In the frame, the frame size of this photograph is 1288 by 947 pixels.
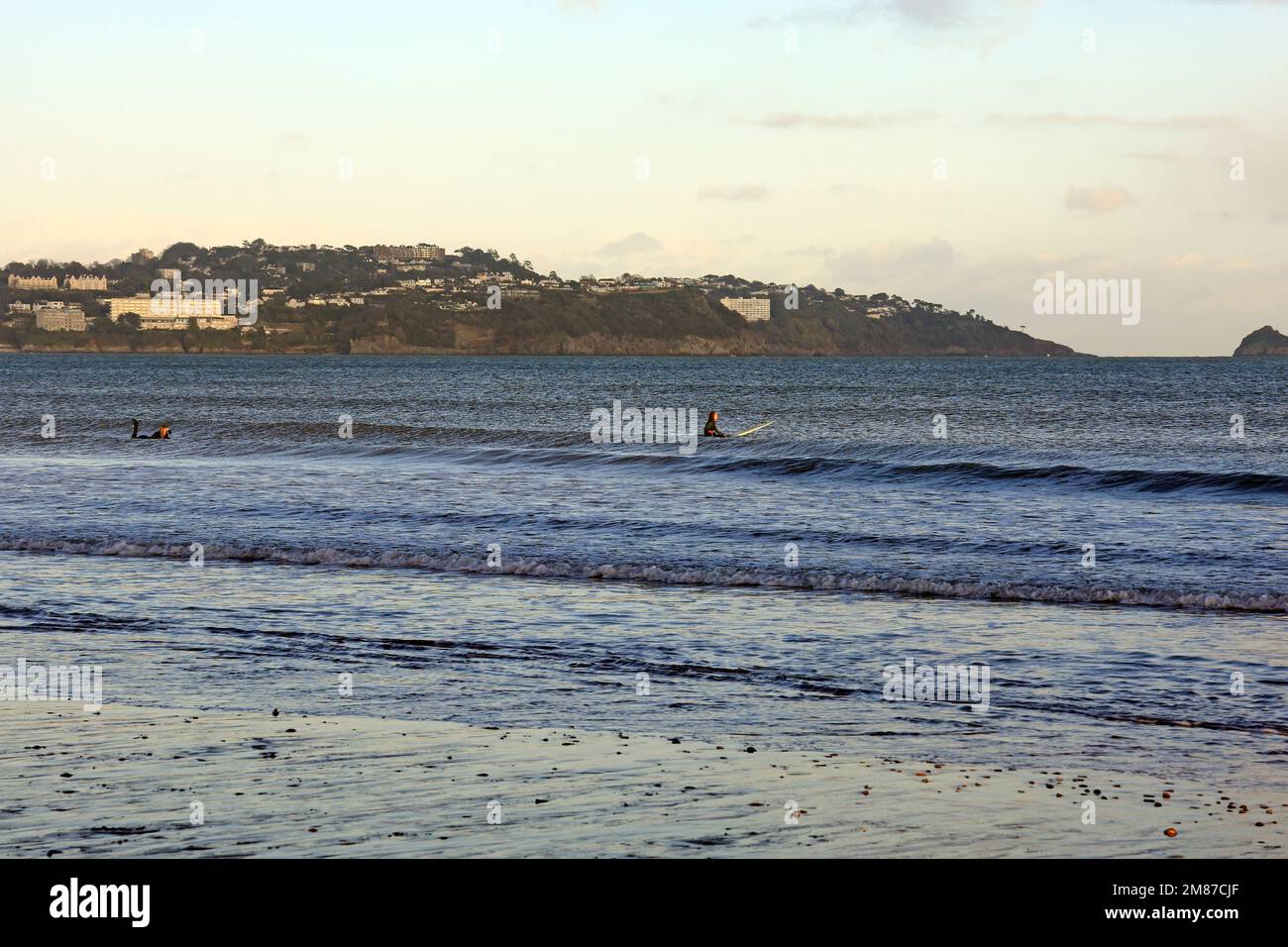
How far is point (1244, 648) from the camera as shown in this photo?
15.0m

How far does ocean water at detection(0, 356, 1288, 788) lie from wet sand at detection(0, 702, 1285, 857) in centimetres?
74

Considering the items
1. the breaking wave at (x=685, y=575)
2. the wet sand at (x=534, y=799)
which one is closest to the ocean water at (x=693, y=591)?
the breaking wave at (x=685, y=575)

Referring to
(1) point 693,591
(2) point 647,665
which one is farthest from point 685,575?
(2) point 647,665

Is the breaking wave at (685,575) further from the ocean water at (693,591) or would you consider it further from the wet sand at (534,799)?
the wet sand at (534,799)

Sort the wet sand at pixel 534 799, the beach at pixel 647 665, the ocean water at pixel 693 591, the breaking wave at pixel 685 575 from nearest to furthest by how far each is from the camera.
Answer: the wet sand at pixel 534 799, the beach at pixel 647 665, the ocean water at pixel 693 591, the breaking wave at pixel 685 575

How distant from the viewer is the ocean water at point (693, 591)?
11953 millimetres

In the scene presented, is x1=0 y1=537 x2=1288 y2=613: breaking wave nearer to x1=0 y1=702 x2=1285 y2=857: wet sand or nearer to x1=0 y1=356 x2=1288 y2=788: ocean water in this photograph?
x1=0 y1=356 x2=1288 y2=788: ocean water

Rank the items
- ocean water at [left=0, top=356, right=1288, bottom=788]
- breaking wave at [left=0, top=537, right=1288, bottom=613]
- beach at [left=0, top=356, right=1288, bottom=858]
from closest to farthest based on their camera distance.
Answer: beach at [left=0, top=356, right=1288, bottom=858], ocean water at [left=0, top=356, right=1288, bottom=788], breaking wave at [left=0, top=537, right=1288, bottom=613]

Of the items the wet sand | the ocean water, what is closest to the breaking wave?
the ocean water

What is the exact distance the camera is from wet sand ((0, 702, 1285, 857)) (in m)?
8.23

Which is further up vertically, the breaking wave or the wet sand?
the breaking wave

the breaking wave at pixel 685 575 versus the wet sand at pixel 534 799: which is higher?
the breaking wave at pixel 685 575

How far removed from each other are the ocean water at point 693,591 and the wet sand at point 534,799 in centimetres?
74
